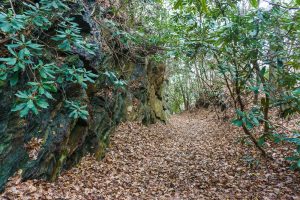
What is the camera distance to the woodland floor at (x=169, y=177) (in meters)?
4.65

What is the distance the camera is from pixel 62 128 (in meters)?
5.18

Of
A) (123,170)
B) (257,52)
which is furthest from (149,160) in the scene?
(257,52)

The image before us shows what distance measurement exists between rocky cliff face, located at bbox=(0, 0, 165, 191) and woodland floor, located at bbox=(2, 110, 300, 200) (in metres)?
0.27

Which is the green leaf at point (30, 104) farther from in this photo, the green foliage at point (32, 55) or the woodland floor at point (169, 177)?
the woodland floor at point (169, 177)

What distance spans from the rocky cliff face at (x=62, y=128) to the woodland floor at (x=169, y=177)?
273 millimetres

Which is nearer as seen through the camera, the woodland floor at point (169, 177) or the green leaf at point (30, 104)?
the green leaf at point (30, 104)

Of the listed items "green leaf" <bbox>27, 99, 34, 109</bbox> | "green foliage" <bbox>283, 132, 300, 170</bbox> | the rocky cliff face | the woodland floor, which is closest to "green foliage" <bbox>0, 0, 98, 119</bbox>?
"green leaf" <bbox>27, 99, 34, 109</bbox>

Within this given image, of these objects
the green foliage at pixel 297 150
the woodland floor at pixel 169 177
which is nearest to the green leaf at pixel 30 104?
the woodland floor at pixel 169 177

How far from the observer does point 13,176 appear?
426 cm

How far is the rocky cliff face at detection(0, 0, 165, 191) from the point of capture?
4.32 m

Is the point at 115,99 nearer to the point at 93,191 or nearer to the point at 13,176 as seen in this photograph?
the point at 93,191

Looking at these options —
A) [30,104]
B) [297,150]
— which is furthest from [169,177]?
[30,104]

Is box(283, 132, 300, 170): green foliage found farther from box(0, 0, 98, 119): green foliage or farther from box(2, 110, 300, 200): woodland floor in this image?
box(0, 0, 98, 119): green foliage

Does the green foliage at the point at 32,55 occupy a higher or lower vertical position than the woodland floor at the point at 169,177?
higher
